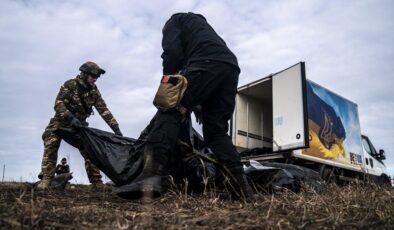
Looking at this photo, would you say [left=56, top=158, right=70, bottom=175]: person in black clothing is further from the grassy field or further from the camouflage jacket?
the grassy field

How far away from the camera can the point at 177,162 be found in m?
3.43

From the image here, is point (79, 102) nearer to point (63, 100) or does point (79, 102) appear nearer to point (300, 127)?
point (63, 100)

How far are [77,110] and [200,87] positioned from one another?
275 centimetres

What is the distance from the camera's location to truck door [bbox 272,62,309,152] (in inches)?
305

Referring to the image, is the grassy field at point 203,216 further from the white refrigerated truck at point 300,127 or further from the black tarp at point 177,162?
the white refrigerated truck at point 300,127

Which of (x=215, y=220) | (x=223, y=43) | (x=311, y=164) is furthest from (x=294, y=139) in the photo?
(x=215, y=220)

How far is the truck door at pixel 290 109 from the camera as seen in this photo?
774 cm

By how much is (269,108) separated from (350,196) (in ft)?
24.9

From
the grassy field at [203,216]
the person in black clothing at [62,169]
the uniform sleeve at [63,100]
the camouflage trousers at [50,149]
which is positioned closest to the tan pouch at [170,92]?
the grassy field at [203,216]

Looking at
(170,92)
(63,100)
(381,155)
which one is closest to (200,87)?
(170,92)

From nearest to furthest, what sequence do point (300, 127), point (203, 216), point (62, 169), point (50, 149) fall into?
point (203, 216) → point (50, 149) → point (300, 127) → point (62, 169)

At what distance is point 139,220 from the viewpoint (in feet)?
6.07

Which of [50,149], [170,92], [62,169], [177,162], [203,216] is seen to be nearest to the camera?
[203,216]

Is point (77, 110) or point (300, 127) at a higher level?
point (300, 127)
